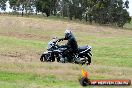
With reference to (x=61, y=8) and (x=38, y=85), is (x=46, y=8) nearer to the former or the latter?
(x=61, y=8)

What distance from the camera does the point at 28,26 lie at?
60469 mm

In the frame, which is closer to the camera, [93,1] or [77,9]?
[93,1]

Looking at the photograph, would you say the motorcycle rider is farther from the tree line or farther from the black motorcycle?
the tree line

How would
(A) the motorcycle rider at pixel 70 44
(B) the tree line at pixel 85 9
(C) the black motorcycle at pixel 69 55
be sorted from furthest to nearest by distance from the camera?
(B) the tree line at pixel 85 9
(C) the black motorcycle at pixel 69 55
(A) the motorcycle rider at pixel 70 44

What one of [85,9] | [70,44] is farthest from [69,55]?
[85,9]

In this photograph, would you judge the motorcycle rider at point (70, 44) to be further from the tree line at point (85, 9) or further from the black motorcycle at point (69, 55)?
the tree line at point (85, 9)

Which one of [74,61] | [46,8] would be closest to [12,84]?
[74,61]

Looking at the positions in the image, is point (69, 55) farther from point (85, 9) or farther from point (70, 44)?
point (85, 9)

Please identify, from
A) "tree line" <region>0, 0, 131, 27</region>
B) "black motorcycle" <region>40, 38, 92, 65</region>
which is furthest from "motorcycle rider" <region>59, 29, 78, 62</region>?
"tree line" <region>0, 0, 131, 27</region>

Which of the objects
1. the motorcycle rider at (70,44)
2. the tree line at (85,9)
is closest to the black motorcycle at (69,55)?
the motorcycle rider at (70,44)

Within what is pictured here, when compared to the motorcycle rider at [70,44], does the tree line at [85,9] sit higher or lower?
lower

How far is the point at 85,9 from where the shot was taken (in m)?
112

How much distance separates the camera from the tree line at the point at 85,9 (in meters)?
100

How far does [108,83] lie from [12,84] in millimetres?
3349
